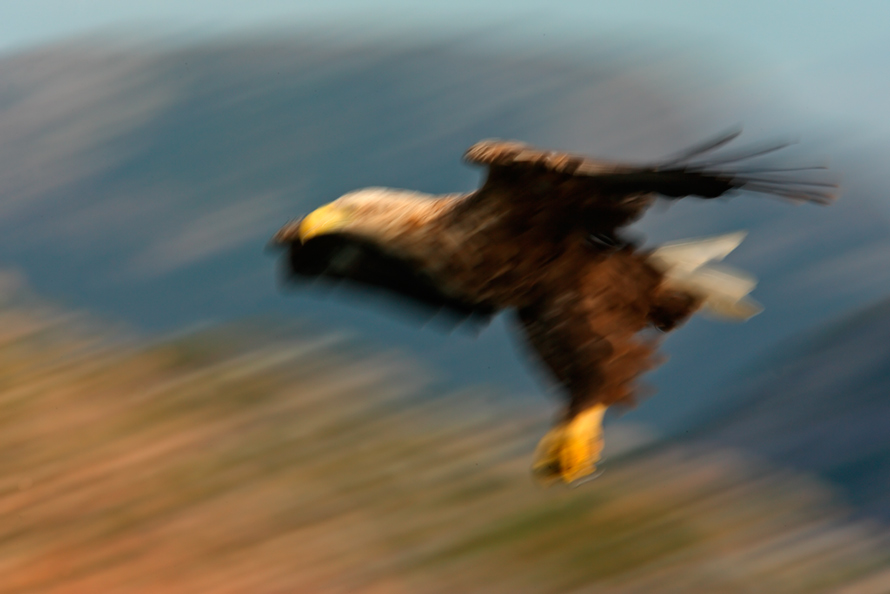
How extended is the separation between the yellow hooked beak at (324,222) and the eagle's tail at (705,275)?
758 millimetres

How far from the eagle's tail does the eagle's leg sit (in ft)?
1.32

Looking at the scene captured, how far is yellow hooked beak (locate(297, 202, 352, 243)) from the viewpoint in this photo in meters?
1.95

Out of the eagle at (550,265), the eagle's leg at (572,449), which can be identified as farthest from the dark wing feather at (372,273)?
the eagle's leg at (572,449)

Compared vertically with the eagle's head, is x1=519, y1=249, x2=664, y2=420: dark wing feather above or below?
below

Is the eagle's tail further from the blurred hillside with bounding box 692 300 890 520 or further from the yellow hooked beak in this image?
the blurred hillside with bounding box 692 300 890 520

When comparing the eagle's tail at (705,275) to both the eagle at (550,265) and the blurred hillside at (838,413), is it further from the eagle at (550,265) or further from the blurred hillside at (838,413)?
the blurred hillside at (838,413)

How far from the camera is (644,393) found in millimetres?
1904

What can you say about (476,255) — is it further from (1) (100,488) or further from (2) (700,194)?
(1) (100,488)

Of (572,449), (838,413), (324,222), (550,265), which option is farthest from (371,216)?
(838,413)

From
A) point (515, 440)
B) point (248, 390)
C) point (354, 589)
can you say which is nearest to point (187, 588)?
point (354, 589)

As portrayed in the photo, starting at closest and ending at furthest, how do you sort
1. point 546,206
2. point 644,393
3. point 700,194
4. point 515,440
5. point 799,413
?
point 700,194 < point 546,206 < point 644,393 < point 799,413 < point 515,440

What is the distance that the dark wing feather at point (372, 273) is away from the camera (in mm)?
1976

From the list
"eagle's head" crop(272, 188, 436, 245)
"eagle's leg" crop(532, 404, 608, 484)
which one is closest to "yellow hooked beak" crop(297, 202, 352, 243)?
"eagle's head" crop(272, 188, 436, 245)

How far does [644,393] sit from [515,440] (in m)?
3.29
